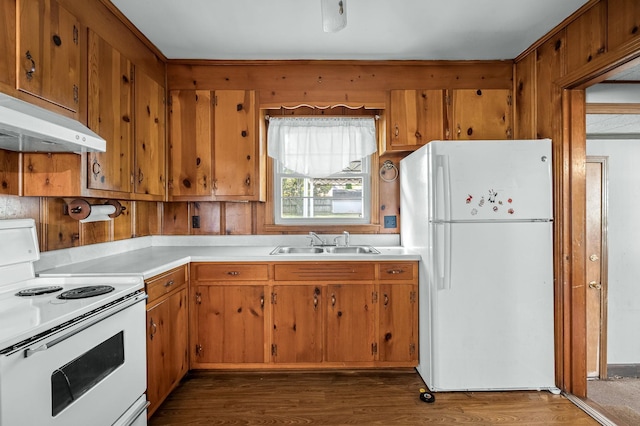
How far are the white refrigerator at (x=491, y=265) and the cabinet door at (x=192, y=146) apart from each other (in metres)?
1.72

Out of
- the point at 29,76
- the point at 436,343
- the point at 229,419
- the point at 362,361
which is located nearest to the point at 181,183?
the point at 29,76

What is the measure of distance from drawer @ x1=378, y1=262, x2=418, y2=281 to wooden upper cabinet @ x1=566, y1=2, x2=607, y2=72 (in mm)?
1628

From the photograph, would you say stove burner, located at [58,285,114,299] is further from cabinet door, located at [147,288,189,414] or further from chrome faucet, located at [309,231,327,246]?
chrome faucet, located at [309,231,327,246]

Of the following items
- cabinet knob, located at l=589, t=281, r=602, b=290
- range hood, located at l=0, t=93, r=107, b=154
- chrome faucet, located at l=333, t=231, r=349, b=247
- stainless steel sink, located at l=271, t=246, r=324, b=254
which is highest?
range hood, located at l=0, t=93, r=107, b=154

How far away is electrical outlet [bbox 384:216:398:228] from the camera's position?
2967mm

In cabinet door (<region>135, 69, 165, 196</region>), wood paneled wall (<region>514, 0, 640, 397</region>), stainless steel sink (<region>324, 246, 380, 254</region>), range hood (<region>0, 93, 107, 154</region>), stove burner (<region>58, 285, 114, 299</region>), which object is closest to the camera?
range hood (<region>0, 93, 107, 154</region>)

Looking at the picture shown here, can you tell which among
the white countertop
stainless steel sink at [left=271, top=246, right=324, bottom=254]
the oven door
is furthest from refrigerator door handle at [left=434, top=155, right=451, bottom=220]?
the oven door

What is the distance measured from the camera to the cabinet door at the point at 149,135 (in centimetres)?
229

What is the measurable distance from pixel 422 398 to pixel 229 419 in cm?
118

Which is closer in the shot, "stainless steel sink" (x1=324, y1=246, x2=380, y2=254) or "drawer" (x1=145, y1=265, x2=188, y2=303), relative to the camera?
"drawer" (x1=145, y1=265, x2=188, y2=303)

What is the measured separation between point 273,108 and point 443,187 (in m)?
1.53

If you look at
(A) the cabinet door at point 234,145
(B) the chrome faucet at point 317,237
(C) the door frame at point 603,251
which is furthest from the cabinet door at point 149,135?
(C) the door frame at point 603,251

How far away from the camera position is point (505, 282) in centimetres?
212

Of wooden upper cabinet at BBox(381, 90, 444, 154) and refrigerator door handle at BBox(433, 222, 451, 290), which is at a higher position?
wooden upper cabinet at BBox(381, 90, 444, 154)
